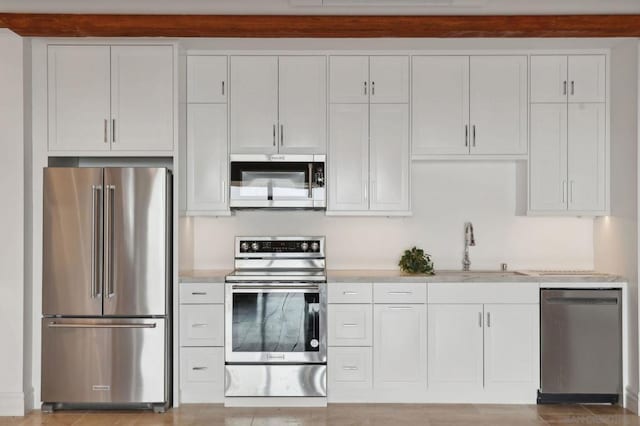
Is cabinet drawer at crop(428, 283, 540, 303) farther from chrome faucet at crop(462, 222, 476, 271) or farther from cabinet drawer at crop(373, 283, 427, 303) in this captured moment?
chrome faucet at crop(462, 222, 476, 271)

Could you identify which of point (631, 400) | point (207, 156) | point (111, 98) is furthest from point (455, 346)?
point (111, 98)

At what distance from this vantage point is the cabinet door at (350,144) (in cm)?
492

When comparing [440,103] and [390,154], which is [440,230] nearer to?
[390,154]

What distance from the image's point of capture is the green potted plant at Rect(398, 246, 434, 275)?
501 centimetres

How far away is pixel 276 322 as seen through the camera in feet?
15.2

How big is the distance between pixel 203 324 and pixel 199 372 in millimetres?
348

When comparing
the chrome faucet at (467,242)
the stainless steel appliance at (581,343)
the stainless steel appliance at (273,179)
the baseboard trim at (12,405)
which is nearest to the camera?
the baseboard trim at (12,405)

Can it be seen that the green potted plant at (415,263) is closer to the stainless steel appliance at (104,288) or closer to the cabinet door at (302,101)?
the cabinet door at (302,101)

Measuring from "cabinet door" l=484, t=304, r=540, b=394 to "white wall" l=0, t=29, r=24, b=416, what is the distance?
335 centimetres

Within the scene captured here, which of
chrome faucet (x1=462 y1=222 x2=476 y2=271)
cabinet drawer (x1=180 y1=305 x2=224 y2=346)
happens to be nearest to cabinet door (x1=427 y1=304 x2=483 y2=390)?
chrome faucet (x1=462 y1=222 x2=476 y2=271)

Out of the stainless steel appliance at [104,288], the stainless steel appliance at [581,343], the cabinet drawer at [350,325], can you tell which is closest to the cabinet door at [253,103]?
the stainless steel appliance at [104,288]

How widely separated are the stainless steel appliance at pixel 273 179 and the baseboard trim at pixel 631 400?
2.58 meters
